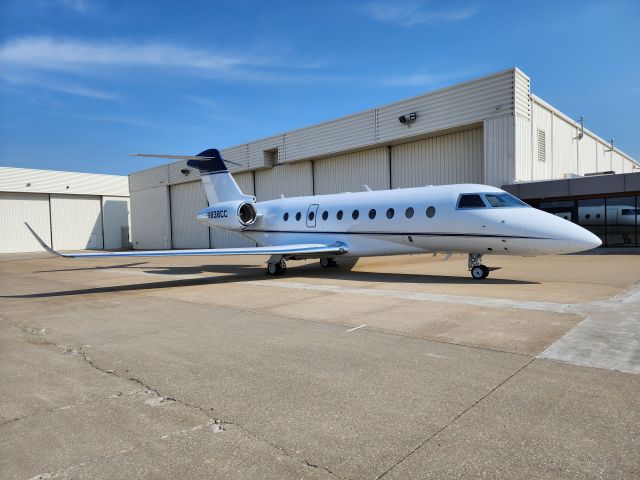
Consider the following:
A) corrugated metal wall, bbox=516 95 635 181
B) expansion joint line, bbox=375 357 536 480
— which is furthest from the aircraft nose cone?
corrugated metal wall, bbox=516 95 635 181

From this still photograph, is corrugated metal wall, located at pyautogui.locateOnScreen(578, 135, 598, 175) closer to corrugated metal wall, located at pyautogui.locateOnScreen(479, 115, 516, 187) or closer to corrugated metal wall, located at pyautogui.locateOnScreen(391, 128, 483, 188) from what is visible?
corrugated metal wall, located at pyautogui.locateOnScreen(391, 128, 483, 188)

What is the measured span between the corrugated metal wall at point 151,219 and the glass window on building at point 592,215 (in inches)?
1263

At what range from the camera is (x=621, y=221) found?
63.7 feet

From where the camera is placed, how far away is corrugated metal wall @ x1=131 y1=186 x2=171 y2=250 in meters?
39.2

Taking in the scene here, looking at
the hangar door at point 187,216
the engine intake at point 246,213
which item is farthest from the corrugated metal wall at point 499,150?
the hangar door at point 187,216

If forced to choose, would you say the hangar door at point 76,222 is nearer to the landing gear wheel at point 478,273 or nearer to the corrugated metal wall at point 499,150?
the corrugated metal wall at point 499,150

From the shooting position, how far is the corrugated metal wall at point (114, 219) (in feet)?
153

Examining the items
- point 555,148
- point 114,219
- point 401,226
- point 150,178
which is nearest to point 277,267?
point 401,226

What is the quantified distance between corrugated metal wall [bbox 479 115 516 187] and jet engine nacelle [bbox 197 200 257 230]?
34.9 feet

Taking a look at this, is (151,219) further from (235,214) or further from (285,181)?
(235,214)

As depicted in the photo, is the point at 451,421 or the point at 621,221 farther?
the point at 621,221

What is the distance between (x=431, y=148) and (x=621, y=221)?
9.19 meters

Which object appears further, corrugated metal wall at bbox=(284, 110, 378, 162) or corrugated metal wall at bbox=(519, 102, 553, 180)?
corrugated metal wall at bbox=(284, 110, 378, 162)

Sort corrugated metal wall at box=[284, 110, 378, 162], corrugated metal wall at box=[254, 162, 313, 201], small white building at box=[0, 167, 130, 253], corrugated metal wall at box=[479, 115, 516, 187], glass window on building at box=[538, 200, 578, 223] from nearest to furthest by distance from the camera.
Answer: corrugated metal wall at box=[479, 115, 516, 187]
glass window on building at box=[538, 200, 578, 223]
corrugated metal wall at box=[284, 110, 378, 162]
corrugated metal wall at box=[254, 162, 313, 201]
small white building at box=[0, 167, 130, 253]
